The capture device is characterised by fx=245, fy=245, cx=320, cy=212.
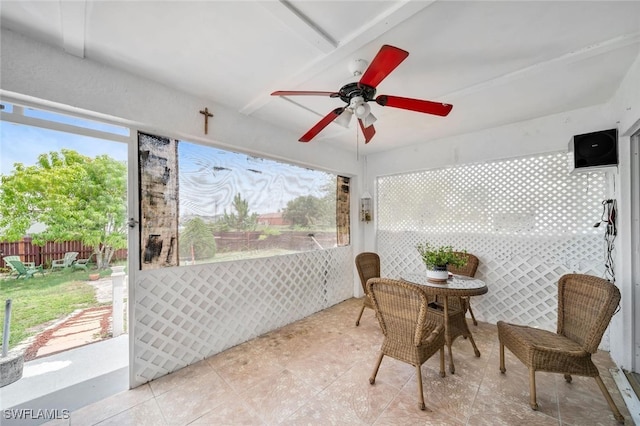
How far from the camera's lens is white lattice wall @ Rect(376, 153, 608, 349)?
9.05 ft

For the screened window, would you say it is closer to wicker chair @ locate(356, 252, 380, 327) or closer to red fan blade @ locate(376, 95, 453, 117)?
wicker chair @ locate(356, 252, 380, 327)

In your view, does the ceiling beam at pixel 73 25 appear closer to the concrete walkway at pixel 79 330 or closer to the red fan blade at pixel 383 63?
the red fan blade at pixel 383 63

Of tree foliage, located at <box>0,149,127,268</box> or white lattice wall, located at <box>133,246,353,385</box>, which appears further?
white lattice wall, located at <box>133,246,353,385</box>

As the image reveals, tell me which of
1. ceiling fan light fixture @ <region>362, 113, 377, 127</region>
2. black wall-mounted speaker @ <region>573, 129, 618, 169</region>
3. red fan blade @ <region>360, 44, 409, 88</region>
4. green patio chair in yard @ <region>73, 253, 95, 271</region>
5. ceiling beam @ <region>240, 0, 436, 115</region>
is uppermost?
ceiling beam @ <region>240, 0, 436, 115</region>

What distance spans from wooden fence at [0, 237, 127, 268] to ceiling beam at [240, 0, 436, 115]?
2.24 m

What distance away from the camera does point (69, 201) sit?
85.4 inches

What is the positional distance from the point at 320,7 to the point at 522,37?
4.53 ft

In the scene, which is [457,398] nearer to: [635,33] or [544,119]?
[635,33]

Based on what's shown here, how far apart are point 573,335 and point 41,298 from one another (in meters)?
4.49

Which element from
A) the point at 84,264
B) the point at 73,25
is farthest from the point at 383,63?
the point at 84,264

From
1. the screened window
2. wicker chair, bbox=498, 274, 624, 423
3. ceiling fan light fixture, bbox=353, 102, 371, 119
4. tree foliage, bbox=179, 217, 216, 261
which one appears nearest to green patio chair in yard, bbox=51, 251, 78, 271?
the screened window

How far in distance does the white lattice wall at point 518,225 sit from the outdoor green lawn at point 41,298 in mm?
4284

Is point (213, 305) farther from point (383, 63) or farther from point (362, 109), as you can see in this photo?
point (383, 63)

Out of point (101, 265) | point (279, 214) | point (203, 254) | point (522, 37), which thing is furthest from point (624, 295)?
point (101, 265)
